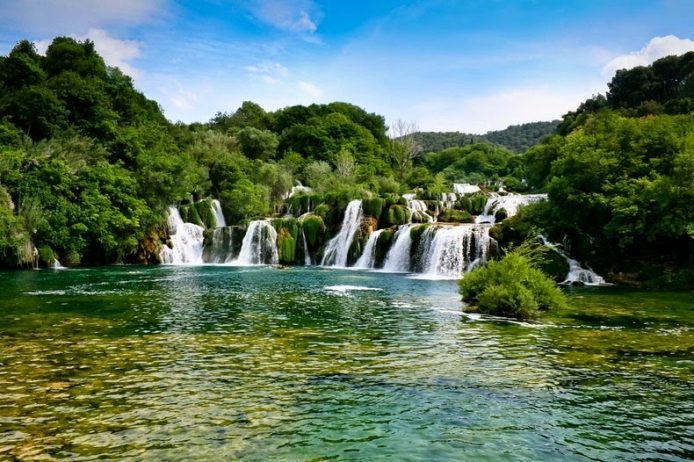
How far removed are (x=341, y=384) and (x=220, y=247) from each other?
37.9 metres

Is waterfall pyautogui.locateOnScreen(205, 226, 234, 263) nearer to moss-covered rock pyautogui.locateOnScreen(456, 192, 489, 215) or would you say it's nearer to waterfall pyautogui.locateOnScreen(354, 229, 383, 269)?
waterfall pyautogui.locateOnScreen(354, 229, 383, 269)

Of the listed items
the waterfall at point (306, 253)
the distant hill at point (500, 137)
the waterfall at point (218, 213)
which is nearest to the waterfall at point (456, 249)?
the waterfall at point (306, 253)

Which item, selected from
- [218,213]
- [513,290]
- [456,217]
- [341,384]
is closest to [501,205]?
[456,217]

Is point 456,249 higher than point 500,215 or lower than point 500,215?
lower

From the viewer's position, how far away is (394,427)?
23.1 ft

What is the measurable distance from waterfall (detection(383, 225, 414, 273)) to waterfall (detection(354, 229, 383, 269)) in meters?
1.51

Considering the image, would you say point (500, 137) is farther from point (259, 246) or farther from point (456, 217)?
point (259, 246)

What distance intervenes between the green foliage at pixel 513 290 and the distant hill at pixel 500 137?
5466 inches

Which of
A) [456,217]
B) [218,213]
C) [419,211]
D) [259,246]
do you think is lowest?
[259,246]

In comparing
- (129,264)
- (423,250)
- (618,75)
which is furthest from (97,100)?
(618,75)

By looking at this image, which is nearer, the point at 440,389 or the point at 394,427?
the point at 394,427

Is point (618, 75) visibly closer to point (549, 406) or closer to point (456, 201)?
point (456, 201)

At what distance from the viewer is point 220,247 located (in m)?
45.1

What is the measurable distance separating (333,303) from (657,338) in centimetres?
1085
